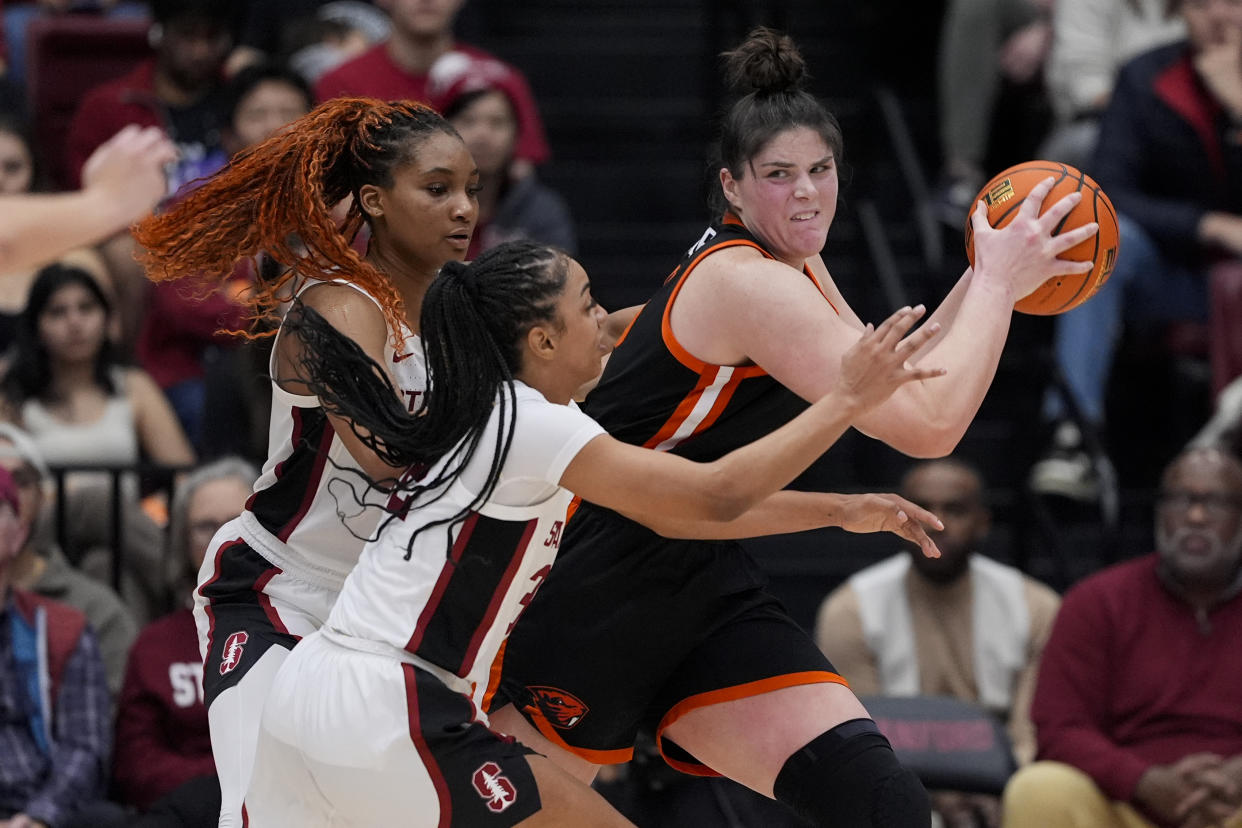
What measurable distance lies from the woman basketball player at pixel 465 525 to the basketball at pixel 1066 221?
0.57m

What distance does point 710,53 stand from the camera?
785 centimetres

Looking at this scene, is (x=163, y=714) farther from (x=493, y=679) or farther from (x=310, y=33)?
(x=310, y=33)

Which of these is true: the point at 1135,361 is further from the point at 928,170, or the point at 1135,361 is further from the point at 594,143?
the point at 594,143

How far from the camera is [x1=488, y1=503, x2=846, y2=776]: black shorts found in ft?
11.6

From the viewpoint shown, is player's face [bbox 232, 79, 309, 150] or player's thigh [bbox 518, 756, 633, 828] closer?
player's thigh [bbox 518, 756, 633, 828]

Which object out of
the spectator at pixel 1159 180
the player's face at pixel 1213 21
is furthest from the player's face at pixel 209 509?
the player's face at pixel 1213 21

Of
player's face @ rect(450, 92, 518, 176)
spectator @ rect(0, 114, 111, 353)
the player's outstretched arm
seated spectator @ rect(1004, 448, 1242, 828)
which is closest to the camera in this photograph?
the player's outstretched arm

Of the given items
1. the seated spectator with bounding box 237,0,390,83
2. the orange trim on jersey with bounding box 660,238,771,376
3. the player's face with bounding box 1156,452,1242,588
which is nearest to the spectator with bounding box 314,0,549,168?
the seated spectator with bounding box 237,0,390,83

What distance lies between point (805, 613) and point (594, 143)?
265cm

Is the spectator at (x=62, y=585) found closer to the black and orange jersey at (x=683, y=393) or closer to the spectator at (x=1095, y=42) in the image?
the black and orange jersey at (x=683, y=393)

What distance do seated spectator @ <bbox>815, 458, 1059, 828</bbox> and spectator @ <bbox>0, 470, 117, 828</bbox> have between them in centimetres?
222

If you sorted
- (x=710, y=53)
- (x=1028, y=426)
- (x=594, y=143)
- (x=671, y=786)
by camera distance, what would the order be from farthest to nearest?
(x=594, y=143) < (x=710, y=53) < (x=1028, y=426) < (x=671, y=786)

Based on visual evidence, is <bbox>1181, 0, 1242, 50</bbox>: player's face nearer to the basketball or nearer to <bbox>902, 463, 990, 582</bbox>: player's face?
<bbox>902, 463, 990, 582</bbox>: player's face

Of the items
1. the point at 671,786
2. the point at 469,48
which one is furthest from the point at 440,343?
the point at 469,48
